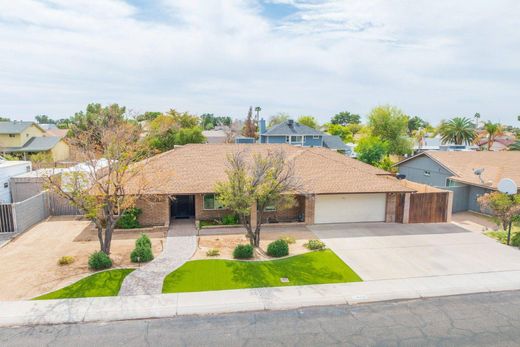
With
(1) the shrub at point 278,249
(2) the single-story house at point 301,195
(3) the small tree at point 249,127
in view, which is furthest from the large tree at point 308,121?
(1) the shrub at point 278,249

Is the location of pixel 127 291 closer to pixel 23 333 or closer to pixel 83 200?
pixel 23 333

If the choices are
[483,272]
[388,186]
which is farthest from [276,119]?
[483,272]

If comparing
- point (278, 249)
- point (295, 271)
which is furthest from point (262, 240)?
point (295, 271)

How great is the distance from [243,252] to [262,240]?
9.67 ft

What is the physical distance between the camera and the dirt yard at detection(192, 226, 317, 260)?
54.9 ft

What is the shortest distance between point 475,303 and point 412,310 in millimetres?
2618

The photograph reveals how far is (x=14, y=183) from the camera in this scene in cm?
2459

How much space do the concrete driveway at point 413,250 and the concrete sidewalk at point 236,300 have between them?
2.75 feet

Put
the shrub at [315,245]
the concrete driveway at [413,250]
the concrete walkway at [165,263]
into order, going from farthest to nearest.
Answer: the shrub at [315,245]
the concrete driveway at [413,250]
the concrete walkway at [165,263]

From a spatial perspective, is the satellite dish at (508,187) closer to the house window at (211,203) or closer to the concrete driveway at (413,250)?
the concrete driveway at (413,250)

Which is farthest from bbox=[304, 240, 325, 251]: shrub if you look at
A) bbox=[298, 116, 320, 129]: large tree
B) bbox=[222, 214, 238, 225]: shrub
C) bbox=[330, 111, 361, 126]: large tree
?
bbox=[330, 111, 361, 126]: large tree

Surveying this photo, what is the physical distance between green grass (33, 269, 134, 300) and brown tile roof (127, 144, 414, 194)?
18.8ft

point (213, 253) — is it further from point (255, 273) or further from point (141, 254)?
point (141, 254)

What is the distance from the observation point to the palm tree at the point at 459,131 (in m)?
54.1
